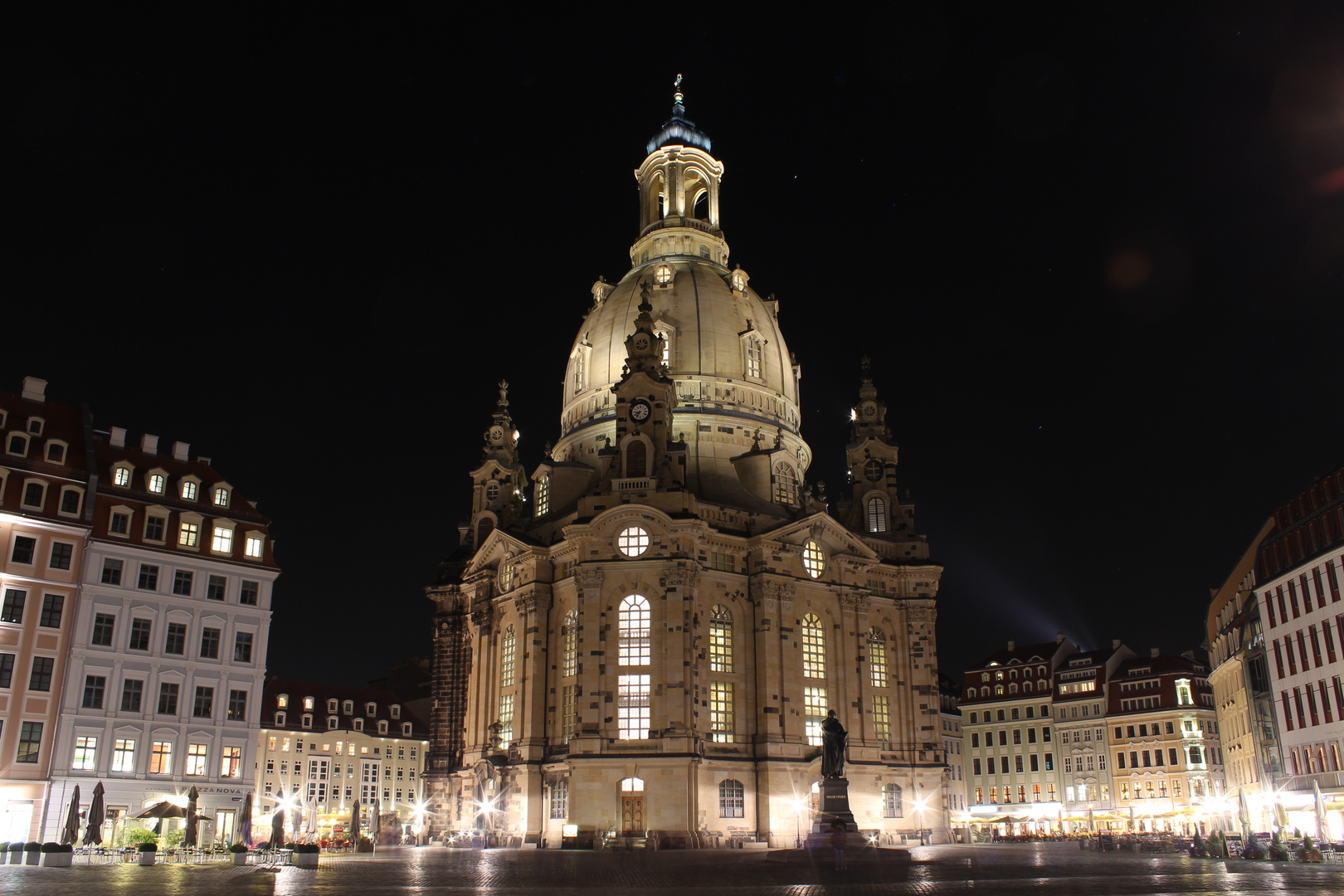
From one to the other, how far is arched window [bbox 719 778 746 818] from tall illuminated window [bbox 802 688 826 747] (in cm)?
654

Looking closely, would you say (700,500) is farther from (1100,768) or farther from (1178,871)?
(1100,768)

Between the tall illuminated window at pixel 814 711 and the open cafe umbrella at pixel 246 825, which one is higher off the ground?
the tall illuminated window at pixel 814 711

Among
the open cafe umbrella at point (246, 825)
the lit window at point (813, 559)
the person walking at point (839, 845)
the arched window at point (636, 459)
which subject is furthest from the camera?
the lit window at point (813, 559)

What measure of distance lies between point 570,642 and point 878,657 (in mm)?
22801

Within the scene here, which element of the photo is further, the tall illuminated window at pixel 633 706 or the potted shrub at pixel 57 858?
the tall illuminated window at pixel 633 706

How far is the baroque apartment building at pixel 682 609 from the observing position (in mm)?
68688

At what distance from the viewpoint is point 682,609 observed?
69438mm

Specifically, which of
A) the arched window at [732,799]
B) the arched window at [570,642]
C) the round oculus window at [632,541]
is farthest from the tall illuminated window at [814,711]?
the arched window at [570,642]

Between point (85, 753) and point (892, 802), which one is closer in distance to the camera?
point (85, 753)

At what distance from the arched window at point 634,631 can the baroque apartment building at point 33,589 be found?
3051 cm

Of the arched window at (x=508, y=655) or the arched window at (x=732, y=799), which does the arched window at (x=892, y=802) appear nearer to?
the arched window at (x=732, y=799)

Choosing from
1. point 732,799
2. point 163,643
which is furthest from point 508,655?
point 163,643

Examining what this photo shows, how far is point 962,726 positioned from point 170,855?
A: 94.0m

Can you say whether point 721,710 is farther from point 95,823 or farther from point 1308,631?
point 95,823
